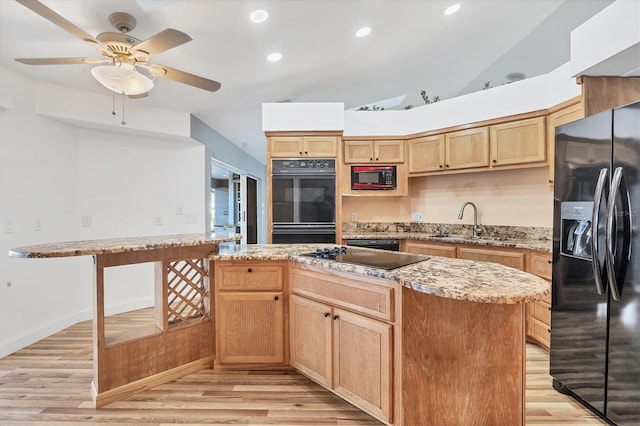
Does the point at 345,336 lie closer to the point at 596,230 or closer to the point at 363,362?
the point at 363,362

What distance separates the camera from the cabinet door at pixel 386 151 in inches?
156

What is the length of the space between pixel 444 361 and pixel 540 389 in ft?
3.87

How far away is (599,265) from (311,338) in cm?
169

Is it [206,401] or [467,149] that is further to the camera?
[467,149]

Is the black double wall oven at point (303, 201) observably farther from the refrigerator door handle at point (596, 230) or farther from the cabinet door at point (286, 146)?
the refrigerator door handle at point (596, 230)

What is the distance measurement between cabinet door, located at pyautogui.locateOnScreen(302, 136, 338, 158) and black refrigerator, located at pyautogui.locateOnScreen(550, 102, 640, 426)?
2185 millimetres

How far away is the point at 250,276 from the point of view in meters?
2.22

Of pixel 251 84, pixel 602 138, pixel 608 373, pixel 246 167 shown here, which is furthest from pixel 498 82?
pixel 246 167

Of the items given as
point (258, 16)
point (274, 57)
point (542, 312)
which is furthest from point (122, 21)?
point (542, 312)

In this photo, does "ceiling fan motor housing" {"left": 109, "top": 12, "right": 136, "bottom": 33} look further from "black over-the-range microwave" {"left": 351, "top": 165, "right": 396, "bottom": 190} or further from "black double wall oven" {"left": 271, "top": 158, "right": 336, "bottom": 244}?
"black over-the-range microwave" {"left": 351, "top": 165, "right": 396, "bottom": 190}

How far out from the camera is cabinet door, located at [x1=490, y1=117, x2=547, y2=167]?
119 inches

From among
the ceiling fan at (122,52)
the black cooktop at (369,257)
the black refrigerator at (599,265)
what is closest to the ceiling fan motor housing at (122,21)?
the ceiling fan at (122,52)

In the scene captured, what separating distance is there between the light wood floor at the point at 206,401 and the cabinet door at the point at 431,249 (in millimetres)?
1154

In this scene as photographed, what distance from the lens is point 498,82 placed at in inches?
173
